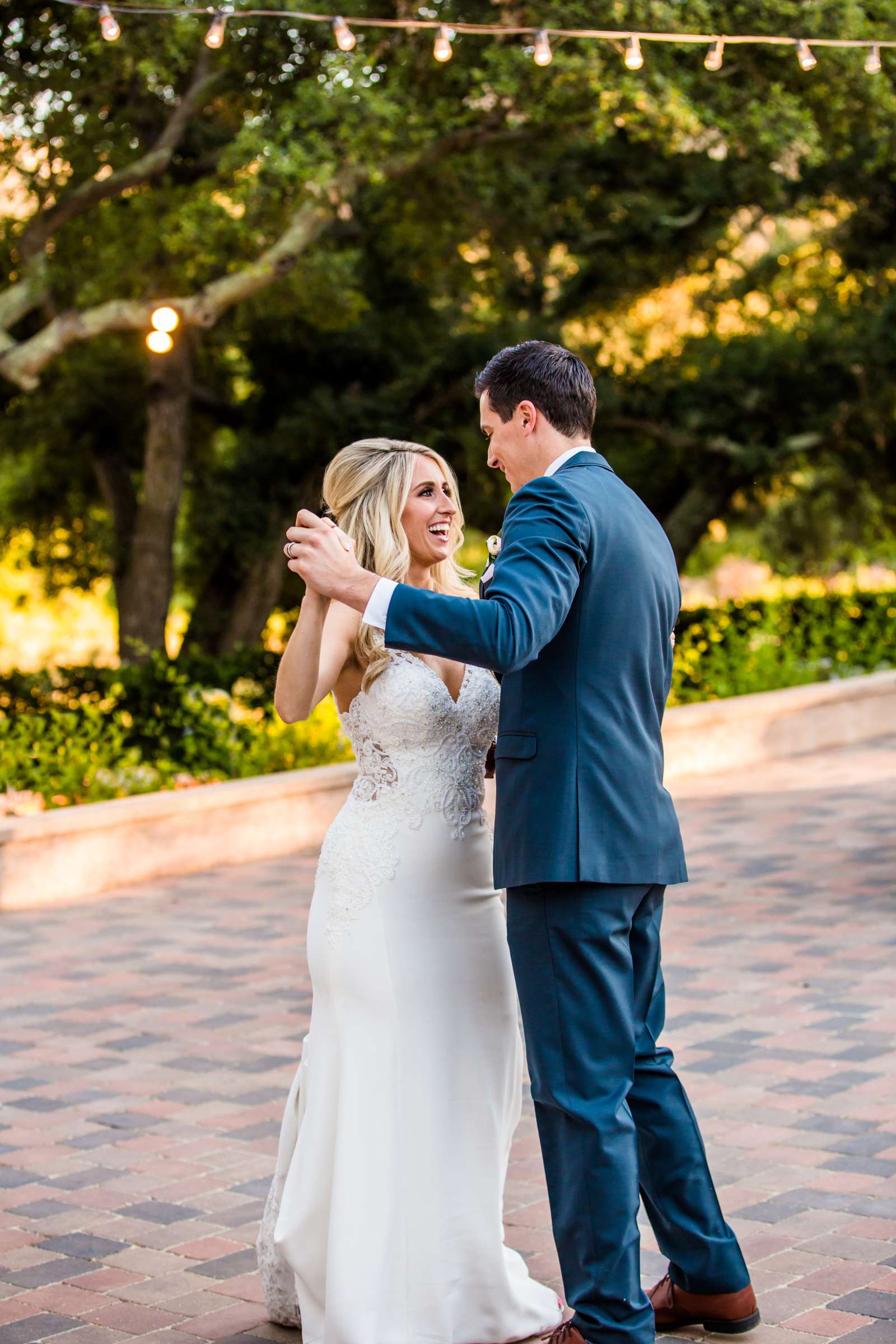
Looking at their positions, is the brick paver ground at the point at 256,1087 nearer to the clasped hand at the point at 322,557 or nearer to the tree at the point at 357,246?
the clasped hand at the point at 322,557

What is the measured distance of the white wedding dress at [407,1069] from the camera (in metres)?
3.18

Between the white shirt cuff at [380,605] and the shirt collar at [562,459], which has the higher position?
the shirt collar at [562,459]

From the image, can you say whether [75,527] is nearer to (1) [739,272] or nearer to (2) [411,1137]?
(1) [739,272]

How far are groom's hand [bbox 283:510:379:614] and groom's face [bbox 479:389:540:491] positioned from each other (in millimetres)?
382

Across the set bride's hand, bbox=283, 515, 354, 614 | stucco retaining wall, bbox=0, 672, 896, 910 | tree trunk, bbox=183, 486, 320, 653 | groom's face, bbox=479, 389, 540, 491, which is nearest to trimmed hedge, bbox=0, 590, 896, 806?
stucco retaining wall, bbox=0, 672, 896, 910

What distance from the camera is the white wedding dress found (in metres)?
3.18

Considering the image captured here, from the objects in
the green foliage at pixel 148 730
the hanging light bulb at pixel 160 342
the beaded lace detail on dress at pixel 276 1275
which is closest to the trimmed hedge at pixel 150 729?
the green foliage at pixel 148 730

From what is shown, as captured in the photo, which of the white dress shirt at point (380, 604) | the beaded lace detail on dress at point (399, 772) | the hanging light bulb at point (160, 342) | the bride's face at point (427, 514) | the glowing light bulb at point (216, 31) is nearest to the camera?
the white dress shirt at point (380, 604)

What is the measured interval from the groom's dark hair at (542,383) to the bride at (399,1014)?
0.42 meters

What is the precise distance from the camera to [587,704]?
296 centimetres

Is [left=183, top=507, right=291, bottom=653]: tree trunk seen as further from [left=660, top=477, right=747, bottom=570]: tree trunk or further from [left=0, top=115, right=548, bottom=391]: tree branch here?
[left=660, top=477, right=747, bottom=570]: tree trunk

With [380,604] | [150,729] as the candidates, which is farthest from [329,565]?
[150,729]

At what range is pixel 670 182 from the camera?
49.5 feet

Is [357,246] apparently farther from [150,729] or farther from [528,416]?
[528,416]
